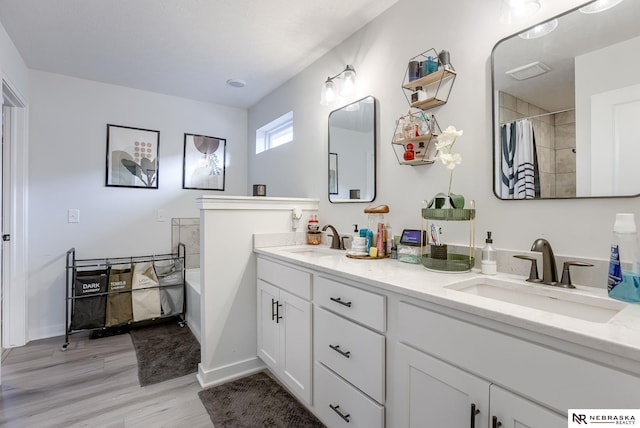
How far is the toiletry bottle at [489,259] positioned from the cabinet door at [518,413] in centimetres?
59

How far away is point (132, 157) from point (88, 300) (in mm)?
1444

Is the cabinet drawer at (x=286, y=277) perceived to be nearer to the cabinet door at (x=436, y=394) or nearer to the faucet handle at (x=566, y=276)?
A: the cabinet door at (x=436, y=394)

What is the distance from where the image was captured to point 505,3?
4.26 ft

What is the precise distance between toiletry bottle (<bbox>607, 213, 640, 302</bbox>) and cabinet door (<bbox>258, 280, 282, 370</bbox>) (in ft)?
5.16

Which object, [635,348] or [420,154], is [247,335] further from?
[635,348]

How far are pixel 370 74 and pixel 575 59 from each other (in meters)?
1.17

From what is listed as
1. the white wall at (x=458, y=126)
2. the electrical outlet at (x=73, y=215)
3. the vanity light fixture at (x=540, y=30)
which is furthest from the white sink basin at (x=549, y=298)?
the electrical outlet at (x=73, y=215)

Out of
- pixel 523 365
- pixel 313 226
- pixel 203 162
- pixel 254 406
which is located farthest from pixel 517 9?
pixel 203 162

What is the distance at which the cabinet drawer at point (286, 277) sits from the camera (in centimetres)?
166

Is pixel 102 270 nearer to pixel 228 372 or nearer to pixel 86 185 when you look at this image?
pixel 86 185

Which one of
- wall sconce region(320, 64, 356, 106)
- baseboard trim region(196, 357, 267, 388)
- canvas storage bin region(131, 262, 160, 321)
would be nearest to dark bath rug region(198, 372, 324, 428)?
baseboard trim region(196, 357, 267, 388)

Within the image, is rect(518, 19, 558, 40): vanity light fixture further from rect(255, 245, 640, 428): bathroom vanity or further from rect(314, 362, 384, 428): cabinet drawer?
rect(314, 362, 384, 428): cabinet drawer

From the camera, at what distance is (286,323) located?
1.83 meters

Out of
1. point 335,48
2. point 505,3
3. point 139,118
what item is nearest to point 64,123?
point 139,118
